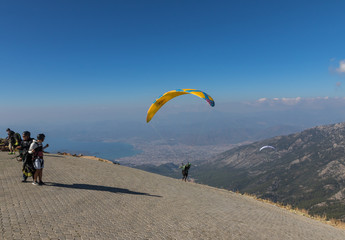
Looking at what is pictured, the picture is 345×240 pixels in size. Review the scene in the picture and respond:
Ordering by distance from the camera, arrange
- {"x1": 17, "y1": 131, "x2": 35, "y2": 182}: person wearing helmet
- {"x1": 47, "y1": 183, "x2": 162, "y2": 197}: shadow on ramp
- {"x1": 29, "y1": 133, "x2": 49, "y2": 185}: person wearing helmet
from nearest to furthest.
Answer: {"x1": 29, "y1": 133, "x2": 49, "y2": 185}: person wearing helmet < {"x1": 17, "y1": 131, "x2": 35, "y2": 182}: person wearing helmet < {"x1": 47, "y1": 183, "x2": 162, "y2": 197}: shadow on ramp

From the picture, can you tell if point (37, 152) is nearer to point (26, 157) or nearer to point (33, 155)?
point (33, 155)

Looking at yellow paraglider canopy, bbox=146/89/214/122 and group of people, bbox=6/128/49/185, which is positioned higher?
yellow paraglider canopy, bbox=146/89/214/122

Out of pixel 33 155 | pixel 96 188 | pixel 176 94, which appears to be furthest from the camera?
pixel 176 94

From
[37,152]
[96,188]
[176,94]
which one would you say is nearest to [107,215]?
[96,188]

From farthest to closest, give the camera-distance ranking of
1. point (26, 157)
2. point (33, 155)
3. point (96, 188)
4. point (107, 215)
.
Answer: point (96, 188) → point (26, 157) → point (33, 155) → point (107, 215)

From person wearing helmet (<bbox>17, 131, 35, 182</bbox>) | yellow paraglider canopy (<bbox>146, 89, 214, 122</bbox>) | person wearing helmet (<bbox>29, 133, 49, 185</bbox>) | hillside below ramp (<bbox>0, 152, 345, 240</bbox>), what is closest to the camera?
hillside below ramp (<bbox>0, 152, 345, 240</bbox>)

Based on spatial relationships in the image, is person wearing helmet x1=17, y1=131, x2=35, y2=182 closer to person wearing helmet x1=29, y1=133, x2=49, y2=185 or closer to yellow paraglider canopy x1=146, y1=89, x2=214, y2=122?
person wearing helmet x1=29, y1=133, x2=49, y2=185

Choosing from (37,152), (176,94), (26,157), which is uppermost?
(176,94)

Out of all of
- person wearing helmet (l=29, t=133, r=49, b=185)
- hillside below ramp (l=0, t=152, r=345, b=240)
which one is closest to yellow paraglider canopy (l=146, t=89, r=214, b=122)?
hillside below ramp (l=0, t=152, r=345, b=240)

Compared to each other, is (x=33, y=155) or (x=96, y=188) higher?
(x=33, y=155)

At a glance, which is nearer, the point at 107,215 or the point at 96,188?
the point at 107,215

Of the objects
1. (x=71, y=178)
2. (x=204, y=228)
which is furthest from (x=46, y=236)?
(x=71, y=178)

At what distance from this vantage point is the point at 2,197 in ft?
27.2

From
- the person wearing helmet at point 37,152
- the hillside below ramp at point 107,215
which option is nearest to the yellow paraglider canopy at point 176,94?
the hillside below ramp at point 107,215
